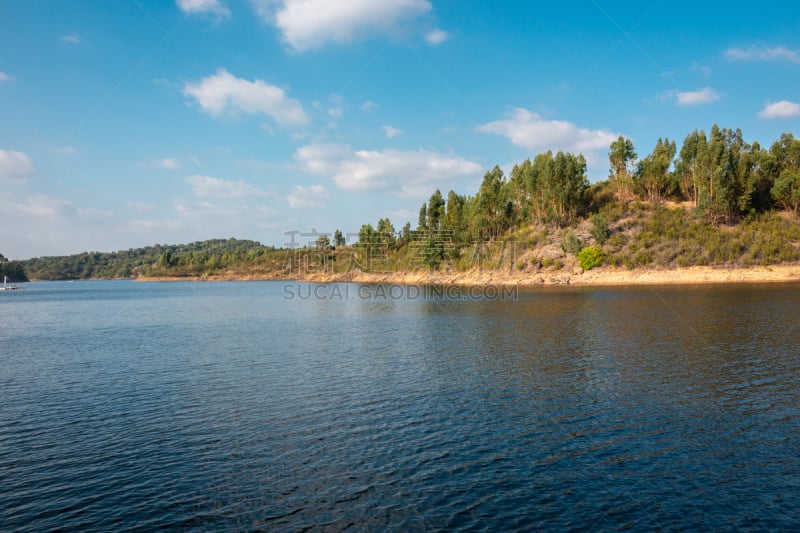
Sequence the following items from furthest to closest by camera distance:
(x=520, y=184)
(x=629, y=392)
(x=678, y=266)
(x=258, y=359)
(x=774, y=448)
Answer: (x=520, y=184), (x=678, y=266), (x=258, y=359), (x=629, y=392), (x=774, y=448)

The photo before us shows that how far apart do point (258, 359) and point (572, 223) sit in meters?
130

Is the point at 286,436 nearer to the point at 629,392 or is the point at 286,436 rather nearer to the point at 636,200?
the point at 629,392

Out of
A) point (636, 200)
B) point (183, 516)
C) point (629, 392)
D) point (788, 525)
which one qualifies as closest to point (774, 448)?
point (788, 525)

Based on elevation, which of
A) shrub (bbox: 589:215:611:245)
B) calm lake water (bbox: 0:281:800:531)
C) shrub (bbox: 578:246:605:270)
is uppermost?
shrub (bbox: 589:215:611:245)

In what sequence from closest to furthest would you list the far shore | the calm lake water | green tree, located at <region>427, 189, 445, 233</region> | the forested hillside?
the calm lake water, the far shore, the forested hillside, green tree, located at <region>427, 189, 445, 233</region>

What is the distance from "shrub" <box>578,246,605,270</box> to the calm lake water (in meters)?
82.4

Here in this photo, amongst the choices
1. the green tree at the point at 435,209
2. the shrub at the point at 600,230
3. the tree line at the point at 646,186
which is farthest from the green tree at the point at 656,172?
the green tree at the point at 435,209

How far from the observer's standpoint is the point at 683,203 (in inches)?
5787

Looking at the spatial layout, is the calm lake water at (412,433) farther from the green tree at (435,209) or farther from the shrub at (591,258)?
the green tree at (435,209)

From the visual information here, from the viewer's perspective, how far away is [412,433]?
2345 centimetres

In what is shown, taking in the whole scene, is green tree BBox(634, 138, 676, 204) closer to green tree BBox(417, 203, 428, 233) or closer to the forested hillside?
the forested hillside

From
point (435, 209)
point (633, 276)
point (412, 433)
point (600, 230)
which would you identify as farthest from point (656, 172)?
point (412, 433)

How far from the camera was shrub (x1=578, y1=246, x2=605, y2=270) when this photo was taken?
13138 cm

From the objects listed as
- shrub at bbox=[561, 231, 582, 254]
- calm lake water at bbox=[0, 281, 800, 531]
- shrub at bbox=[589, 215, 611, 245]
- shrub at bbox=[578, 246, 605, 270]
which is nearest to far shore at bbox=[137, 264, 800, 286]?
shrub at bbox=[578, 246, 605, 270]
